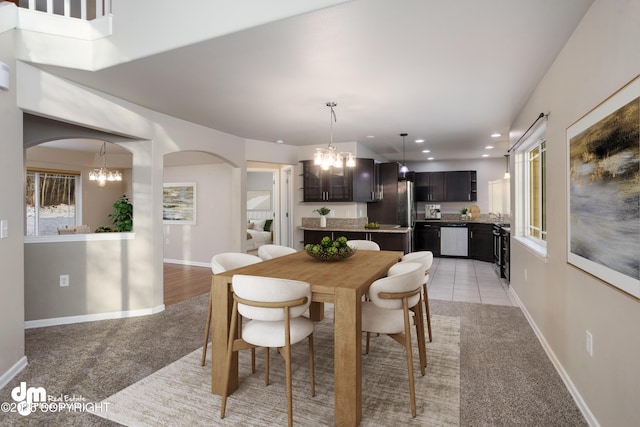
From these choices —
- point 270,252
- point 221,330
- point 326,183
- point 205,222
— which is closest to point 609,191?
point 221,330

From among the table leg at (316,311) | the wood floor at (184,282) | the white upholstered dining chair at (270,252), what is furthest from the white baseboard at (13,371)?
the table leg at (316,311)

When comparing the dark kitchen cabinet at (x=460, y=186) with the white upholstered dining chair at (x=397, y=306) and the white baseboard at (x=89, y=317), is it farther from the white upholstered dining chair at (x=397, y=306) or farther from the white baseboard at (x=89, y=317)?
the white baseboard at (x=89, y=317)

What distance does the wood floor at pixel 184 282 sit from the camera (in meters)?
5.00

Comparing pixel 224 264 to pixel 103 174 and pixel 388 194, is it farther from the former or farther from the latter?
pixel 103 174

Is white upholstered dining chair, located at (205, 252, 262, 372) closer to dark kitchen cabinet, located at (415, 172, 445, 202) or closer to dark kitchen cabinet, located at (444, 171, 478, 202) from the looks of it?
dark kitchen cabinet, located at (415, 172, 445, 202)

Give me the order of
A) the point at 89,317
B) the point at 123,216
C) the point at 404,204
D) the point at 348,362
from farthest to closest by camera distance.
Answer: the point at 404,204 → the point at 123,216 → the point at 89,317 → the point at 348,362

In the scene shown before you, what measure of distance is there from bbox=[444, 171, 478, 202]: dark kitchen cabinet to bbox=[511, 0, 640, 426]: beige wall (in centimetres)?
553

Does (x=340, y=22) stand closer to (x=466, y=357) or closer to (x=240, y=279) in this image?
(x=240, y=279)

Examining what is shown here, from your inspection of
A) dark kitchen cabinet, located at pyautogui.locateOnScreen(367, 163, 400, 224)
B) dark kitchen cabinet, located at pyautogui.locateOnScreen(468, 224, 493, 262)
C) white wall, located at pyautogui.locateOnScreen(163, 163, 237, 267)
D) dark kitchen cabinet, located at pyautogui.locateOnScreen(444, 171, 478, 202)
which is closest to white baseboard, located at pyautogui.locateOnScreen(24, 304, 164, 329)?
white wall, located at pyautogui.locateOnScreen(163, 163, 237, 267)

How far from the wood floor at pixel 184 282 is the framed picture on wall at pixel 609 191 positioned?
14.7 feet

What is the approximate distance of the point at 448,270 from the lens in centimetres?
679

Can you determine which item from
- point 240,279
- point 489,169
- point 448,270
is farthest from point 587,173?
point 489,169

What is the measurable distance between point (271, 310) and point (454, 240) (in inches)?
282

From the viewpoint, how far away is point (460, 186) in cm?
874
